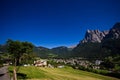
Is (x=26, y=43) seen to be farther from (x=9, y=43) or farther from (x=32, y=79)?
(x=32, y=79)

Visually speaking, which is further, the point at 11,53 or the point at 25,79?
the point at 11,53

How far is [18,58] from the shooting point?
65312mm

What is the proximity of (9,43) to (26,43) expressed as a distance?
21.1 ft

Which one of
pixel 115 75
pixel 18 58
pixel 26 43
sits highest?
pixel 26 43

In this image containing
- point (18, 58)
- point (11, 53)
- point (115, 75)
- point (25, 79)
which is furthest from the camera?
point (115, 75)

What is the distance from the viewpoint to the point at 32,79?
62.0m

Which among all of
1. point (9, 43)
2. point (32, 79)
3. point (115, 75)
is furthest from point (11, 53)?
point (115, 75)

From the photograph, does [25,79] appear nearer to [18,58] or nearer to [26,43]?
[18,58]

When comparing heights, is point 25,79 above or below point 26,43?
below

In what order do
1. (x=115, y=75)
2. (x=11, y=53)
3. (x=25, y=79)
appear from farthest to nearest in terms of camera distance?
(x=115, y=75)
(x=11, y=53)
(x=25, y=79)

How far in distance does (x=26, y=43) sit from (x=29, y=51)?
4.43 m

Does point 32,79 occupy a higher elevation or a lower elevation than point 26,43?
lower

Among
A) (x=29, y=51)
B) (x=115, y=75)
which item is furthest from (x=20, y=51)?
(x=115, y=75)

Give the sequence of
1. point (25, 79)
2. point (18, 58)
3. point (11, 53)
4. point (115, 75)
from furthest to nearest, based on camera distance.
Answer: point (115, 75) < point (11, 53) < point (18, 58) < point (25, 79)
